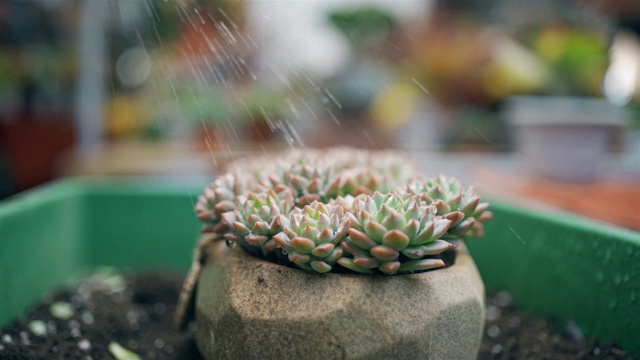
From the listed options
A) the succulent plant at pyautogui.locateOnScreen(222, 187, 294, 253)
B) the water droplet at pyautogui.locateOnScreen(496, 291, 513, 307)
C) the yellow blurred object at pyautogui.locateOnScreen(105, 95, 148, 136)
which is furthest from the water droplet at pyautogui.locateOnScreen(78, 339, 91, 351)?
the yellow blurred object at pyautogui.locateOnScreen(105, 95, 148, 136)

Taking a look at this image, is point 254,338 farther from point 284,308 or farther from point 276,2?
point 276,2

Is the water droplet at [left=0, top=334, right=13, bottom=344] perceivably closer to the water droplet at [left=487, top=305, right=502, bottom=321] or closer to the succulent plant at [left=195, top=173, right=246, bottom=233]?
the succulent plant at [left=195, top=173, right=246, bottom=233]

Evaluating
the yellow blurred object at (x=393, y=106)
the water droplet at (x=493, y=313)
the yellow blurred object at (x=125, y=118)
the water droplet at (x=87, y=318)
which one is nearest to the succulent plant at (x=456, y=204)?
the water droplet at (x=493, y=313)

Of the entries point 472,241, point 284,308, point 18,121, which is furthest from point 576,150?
point 18,121

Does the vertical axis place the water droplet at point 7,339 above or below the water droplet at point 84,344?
above

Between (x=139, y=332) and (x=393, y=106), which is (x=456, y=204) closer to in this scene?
(x=139, y=332)

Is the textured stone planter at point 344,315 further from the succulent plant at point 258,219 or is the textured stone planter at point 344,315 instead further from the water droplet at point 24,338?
the water droplet at point 24,338

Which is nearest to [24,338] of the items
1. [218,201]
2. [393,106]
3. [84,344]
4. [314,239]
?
[84,344]
